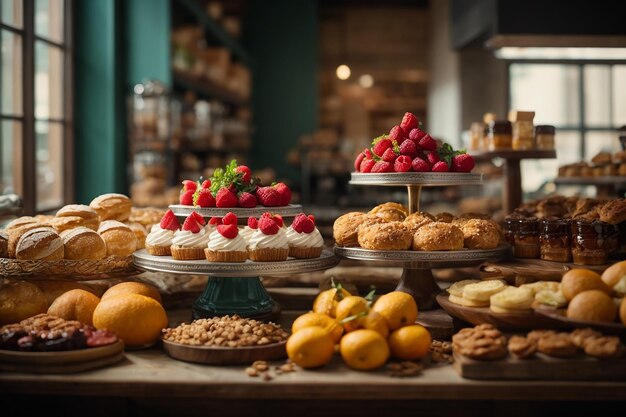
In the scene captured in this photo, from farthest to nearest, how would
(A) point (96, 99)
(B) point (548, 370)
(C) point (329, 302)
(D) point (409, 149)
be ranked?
(A) point (96, 99) < (D) point (409, 149) < (C) point (329, 302) < (B) point (548, 370)

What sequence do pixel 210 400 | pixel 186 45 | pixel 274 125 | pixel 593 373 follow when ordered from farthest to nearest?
pixel 274 125
pixel 186 45
pixel 210 400
pixel 593 373

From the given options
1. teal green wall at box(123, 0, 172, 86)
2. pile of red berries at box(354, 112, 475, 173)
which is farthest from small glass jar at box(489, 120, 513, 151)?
teal green wall at box(123, 0, 172, 86)

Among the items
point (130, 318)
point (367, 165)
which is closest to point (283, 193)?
point (367, 165)

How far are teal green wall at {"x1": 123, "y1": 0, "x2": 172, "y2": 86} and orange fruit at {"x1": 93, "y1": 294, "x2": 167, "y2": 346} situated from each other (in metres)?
3.64

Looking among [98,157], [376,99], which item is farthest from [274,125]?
[98,157]

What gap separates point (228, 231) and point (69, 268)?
0.60 m

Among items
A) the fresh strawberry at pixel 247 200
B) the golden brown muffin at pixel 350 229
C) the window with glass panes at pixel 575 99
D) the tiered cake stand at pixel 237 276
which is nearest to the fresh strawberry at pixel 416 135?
the golden brown muffin at pixel 350 229

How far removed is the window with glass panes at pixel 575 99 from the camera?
7.93 metres

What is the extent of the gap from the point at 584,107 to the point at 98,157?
5515 mm

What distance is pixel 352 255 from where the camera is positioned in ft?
8.11

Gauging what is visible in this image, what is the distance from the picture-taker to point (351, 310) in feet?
6.77

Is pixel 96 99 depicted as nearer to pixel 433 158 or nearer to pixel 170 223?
pixel 170 223

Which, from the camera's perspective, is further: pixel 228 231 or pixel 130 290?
pixel 130 290

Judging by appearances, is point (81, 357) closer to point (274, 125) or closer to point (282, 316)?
point (282, 316)
